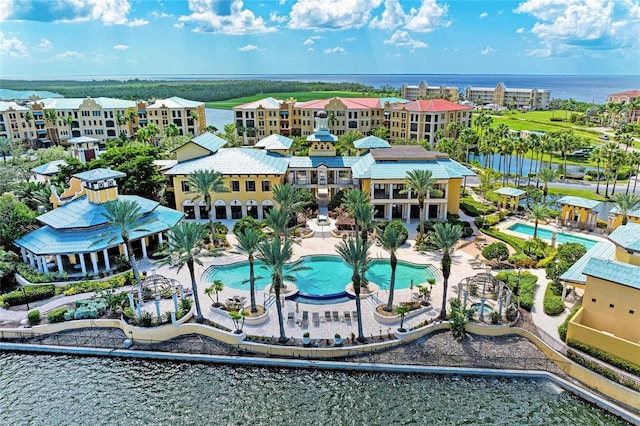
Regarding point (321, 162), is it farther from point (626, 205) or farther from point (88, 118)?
point (88, 118)

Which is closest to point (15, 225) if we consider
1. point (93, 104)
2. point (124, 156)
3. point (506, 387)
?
point (124, 156)

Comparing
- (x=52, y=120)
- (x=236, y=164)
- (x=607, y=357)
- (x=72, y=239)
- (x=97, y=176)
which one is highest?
(x=52, y=120)

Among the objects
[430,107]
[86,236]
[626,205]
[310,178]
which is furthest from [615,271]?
[430,107]

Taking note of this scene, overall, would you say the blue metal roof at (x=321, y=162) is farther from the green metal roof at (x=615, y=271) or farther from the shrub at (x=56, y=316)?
the green metal roof at (x=615, y=271)

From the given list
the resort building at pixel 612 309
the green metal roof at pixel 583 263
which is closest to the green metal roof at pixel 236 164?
the green metal roof at pixel 583 263

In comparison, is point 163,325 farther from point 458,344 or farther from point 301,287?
point 458,344

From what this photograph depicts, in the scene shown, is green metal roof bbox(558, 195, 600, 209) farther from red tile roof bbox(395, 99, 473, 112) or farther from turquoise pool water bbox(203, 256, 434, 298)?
red tile roof bbox(395, 99, 473, 112)
